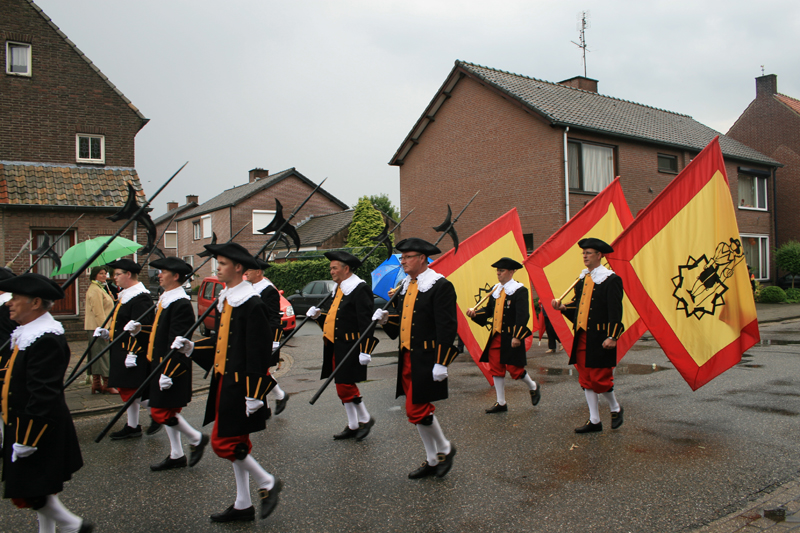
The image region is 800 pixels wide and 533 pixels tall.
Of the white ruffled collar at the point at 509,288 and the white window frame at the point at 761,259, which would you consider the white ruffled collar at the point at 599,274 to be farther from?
the white window frame at the point at 761,259

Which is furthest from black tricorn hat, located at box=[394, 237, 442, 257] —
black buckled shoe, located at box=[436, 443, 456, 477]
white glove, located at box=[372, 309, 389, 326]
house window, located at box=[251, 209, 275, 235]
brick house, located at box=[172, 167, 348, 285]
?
house window, located at box=[251, 209, 275, 235]

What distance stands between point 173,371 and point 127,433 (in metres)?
1.72

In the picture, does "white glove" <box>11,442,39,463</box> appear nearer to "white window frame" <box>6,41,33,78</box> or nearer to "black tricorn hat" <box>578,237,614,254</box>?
"black tricorn hat" <box>578,237,614,254</box>

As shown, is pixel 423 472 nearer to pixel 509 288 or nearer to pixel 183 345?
pixel 183 345

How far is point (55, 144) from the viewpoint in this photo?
48.3 feet

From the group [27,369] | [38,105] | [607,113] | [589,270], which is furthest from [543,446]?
[607,113]

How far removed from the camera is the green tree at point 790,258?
24.4 m

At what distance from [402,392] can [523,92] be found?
Result: 19.4 m

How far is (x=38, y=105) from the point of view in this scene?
47.9 feet

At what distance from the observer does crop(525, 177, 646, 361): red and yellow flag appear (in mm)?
7830

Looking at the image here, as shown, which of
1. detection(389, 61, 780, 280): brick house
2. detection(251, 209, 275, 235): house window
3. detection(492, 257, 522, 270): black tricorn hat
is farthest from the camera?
detection(251, 209, 275, 235): house window

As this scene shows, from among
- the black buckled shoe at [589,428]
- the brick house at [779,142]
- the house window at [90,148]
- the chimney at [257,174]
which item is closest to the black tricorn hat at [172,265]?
the black buckled shoe at [589,428]

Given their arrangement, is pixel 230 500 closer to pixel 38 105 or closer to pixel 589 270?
pixel 589 270

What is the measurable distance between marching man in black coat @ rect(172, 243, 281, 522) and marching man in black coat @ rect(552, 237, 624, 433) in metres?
3.29
